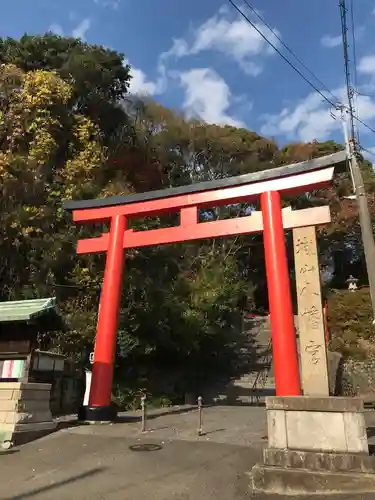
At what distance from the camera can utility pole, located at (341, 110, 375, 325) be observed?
358 inches

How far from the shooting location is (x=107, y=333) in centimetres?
1059

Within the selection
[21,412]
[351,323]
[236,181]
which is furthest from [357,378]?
[21,412]

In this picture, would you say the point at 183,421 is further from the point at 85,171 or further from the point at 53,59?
the point at 53,59

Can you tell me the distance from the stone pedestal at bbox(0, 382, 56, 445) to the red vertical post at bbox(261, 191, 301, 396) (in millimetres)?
5200

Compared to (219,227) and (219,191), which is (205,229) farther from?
(219,191)

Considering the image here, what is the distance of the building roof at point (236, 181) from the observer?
9508mm

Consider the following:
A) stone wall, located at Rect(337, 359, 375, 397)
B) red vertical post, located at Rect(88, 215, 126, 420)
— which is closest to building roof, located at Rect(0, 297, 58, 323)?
red vertical post, located at Rect(88, 215, 126, 420)

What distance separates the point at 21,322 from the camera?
9180 millimetres

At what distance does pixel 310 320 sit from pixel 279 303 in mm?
1515

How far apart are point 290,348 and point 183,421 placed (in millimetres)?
4665

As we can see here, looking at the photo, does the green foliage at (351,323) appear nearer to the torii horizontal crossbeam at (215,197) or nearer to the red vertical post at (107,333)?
the torii horizontal crossbeam at (215,197)

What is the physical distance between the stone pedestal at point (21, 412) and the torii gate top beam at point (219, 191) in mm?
5175

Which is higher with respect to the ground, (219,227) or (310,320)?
(219,227)

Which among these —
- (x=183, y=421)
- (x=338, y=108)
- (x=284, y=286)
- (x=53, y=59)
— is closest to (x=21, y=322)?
(x=183, y=421)
